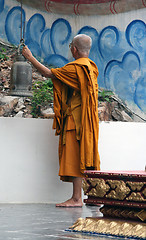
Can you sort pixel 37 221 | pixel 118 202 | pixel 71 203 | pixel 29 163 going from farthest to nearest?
1. pixel 29 163
2. pixel 71 203
3. pixel 37 221
4. pixel 118 202

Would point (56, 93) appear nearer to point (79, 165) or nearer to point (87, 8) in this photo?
point (79, 165)

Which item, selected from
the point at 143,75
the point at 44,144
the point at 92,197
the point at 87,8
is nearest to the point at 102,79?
the point at 143,75

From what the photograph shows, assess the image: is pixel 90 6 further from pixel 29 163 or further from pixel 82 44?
pixel 29 163

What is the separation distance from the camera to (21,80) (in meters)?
4.97

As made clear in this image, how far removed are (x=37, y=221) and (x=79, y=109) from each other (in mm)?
1522

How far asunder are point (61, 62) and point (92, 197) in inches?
174

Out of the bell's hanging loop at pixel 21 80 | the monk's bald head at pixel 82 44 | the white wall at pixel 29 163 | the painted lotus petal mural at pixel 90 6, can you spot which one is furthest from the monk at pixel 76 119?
the painted lotus petal mural at pixel 90 6

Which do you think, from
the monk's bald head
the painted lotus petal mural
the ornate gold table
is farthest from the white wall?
the painted lotus petal mural

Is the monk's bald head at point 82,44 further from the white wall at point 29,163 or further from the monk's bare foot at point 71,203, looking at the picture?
the monk's bare foot at point 71,203

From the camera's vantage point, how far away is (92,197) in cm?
290

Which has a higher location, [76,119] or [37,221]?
[76,119]

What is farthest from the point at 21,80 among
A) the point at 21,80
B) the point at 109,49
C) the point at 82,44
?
the point at 109,49

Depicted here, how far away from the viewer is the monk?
448cm

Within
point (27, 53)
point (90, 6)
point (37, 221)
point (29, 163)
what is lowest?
point (37, 221)
